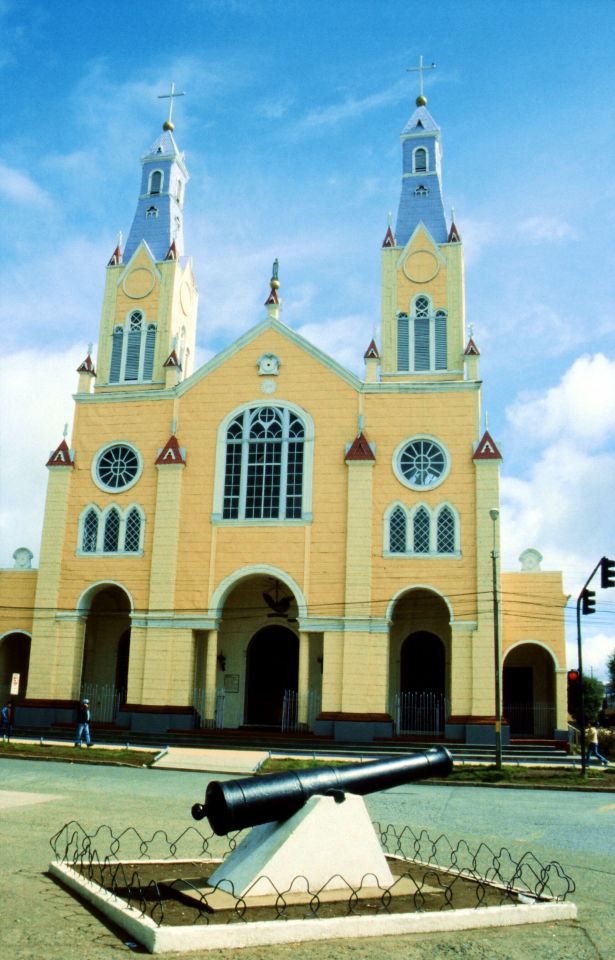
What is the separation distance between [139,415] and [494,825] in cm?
2261

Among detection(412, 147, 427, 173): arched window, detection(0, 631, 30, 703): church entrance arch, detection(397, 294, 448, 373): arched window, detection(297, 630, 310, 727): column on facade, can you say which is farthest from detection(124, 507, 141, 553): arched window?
detection(412, 147, 427, 173): arched window

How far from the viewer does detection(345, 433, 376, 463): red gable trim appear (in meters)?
30.2

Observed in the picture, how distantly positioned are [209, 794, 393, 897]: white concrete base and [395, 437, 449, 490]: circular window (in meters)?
22.5

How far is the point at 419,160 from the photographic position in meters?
35.6

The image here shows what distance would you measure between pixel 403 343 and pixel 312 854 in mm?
26456

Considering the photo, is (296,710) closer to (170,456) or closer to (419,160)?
(170,456)

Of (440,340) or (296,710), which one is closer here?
(296,710)

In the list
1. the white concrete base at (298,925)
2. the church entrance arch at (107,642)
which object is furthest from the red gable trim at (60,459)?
the white concrete base at (298,925)

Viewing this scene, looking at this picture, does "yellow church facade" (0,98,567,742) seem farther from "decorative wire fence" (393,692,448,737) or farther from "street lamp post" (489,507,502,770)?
"street lamp post" (489,507,502,770)

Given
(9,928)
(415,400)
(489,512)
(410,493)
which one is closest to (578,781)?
(489,512)

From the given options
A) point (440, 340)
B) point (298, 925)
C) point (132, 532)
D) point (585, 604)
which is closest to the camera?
point (298, 925)

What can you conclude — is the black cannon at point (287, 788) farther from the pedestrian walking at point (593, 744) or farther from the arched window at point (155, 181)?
the arched window at point (155, 181)

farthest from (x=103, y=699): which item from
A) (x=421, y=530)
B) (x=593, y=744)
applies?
(x=593, y=744)

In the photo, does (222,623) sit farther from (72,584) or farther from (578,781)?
(578,781)
